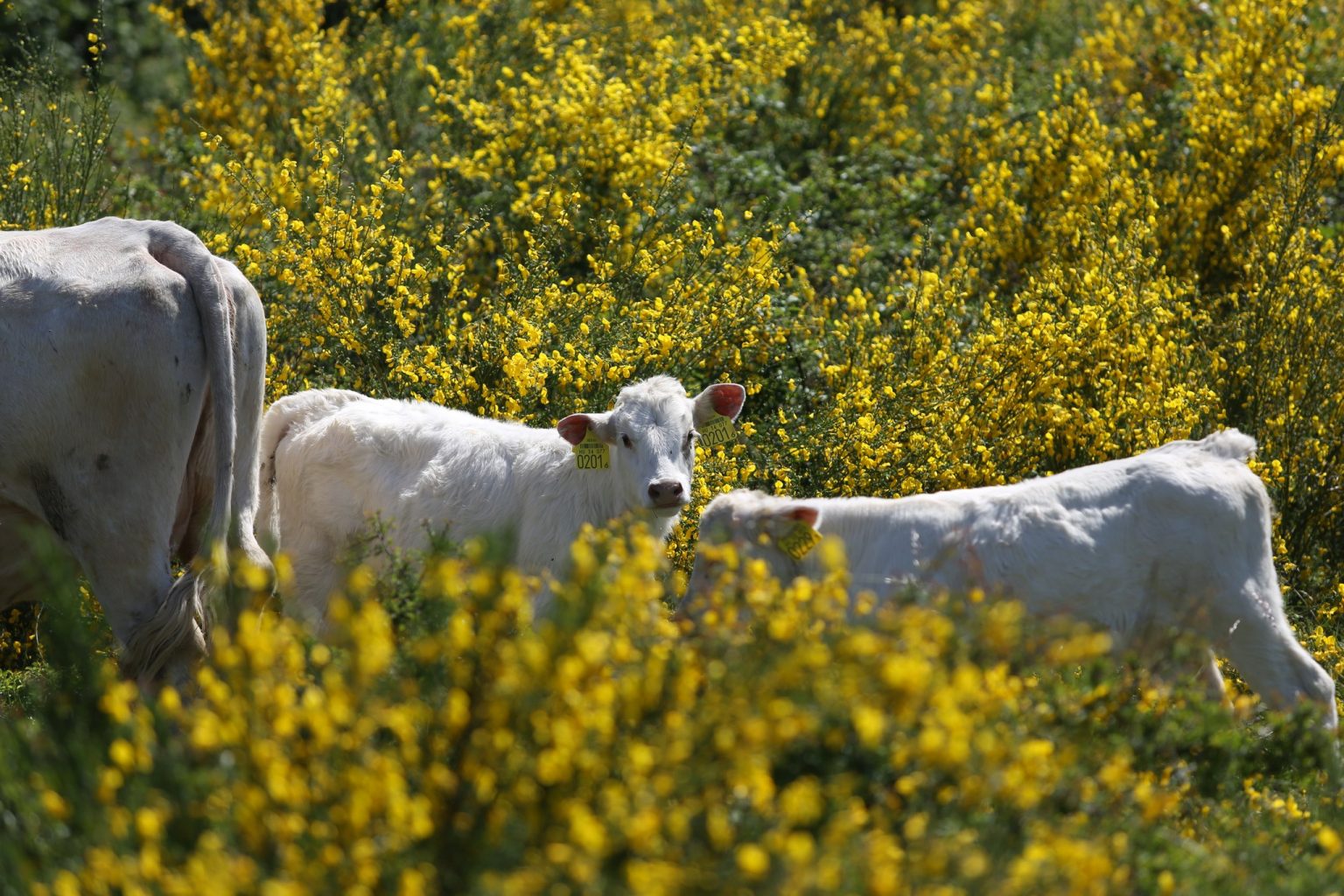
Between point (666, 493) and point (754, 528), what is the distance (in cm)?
53

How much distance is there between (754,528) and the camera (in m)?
5.46

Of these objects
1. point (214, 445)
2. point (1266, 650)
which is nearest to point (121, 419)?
point (214, 445)

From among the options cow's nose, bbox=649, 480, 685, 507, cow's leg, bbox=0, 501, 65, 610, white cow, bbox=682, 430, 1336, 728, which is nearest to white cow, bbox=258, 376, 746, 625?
cow's nose, bbox=649, 480, 685, 507

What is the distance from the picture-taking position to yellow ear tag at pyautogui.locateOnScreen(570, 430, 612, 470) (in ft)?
20.5

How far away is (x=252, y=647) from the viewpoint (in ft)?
10.1

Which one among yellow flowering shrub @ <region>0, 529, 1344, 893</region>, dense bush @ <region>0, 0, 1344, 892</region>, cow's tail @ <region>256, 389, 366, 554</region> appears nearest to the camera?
yellow flowering shrub @ <region>0, 529, 1344, 893</region>

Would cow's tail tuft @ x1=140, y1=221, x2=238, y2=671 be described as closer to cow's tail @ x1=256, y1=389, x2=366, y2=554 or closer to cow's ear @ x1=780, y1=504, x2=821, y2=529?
cow's tail @ x1=256, y1=389, x2=366, y2=554

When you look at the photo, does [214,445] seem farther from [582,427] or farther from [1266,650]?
[1266,650]

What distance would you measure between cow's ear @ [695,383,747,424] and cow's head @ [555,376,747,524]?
1cm

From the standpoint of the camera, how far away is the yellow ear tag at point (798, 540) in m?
5.37

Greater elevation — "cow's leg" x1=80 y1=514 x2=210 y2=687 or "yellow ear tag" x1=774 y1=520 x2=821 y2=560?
"yellow ear tag" x1=774 y1=520 x2=821 y2=560

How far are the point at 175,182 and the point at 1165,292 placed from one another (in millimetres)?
7079

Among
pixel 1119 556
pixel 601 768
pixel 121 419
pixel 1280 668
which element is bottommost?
pixel 1280 668

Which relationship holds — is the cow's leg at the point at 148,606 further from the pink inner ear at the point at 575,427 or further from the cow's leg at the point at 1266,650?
the cow's leg at the point at 1266,650
